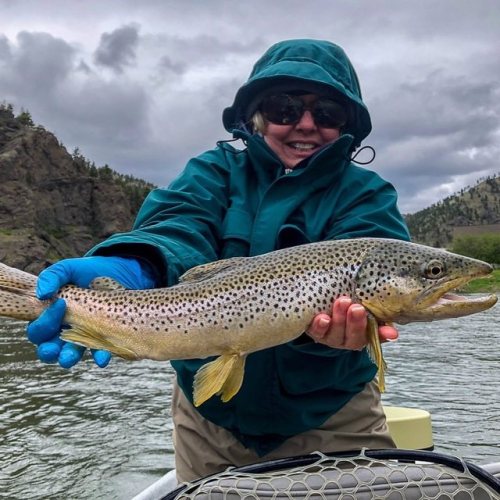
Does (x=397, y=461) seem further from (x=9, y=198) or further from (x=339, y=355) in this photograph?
(x=9, y=198)

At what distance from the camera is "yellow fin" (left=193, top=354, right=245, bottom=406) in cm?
318

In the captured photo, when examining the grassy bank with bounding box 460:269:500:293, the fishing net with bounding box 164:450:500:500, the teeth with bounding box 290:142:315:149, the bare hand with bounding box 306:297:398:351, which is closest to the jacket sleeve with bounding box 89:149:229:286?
the teeth with bounding box 290:142:315:149

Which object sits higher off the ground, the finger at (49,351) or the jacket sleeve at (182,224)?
the jacket sleeve at (182,224)

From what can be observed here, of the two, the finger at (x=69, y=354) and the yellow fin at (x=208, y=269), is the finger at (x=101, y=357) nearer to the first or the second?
the finger at (x=69, y=354)

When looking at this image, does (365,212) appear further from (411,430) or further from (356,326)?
(411,430)

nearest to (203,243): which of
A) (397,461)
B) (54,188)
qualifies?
(397,461)

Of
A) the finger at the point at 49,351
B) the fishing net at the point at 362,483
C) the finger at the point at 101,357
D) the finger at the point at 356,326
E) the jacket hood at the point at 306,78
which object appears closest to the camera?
the fishing net at the point at 362,483

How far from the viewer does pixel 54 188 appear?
87188mm

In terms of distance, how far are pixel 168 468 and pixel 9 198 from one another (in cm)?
7575

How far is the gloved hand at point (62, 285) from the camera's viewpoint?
328cm

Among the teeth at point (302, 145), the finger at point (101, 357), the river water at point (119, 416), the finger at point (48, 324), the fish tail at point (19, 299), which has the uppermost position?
the teeth at point (302, 145)

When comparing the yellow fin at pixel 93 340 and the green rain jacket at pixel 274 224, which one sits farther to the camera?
the green rain jacket at pixel 274 224

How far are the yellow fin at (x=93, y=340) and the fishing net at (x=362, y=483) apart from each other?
0.81m

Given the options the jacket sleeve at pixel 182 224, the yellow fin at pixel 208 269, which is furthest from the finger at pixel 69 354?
the yellow fin at pixel 208 269
